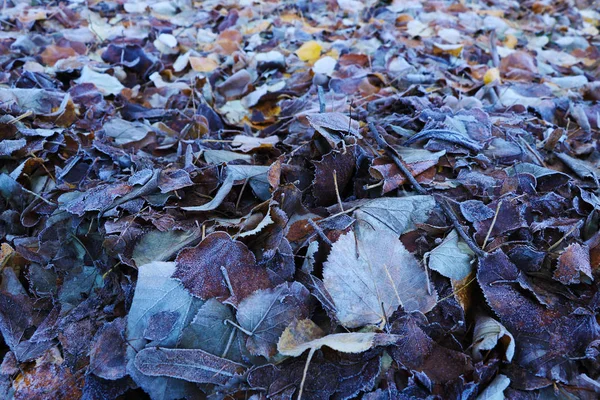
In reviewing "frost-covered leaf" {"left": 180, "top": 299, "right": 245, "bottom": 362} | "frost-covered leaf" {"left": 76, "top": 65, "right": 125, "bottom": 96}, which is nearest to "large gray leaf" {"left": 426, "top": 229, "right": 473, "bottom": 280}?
"frost-covered leaf" {"left": 180, "top": 299, "right": 245, "bottom": 362}

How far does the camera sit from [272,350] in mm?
827

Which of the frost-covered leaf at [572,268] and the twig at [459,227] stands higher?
the twig at [459,227]

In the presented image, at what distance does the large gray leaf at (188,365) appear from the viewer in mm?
798

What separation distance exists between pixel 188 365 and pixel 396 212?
521 mm

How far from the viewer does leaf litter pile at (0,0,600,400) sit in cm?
81

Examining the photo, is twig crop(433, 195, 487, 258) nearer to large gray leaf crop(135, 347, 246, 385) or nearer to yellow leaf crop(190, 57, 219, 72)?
large gray leaf crop(135, 347, 246, 385)

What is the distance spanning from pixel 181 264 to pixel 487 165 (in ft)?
2.62

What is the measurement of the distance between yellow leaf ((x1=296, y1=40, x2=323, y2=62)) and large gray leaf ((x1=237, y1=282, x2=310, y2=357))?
4.86 feet

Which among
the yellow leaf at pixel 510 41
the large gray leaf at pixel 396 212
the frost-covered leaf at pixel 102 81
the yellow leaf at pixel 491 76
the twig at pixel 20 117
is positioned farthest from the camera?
the yellow leaf at pixel 510 41

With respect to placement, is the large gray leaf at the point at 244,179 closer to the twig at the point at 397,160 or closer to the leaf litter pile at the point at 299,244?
the leaf litter pile at the point at 299,244

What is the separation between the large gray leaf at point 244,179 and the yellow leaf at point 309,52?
1.15 m

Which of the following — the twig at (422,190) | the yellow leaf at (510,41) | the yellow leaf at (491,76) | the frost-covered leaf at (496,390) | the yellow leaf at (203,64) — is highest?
the twig at (422,190)

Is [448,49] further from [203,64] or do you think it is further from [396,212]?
[396,212]

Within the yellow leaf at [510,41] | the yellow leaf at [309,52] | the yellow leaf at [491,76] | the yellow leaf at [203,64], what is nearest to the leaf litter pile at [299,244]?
the yellow leaf at [491,76]
